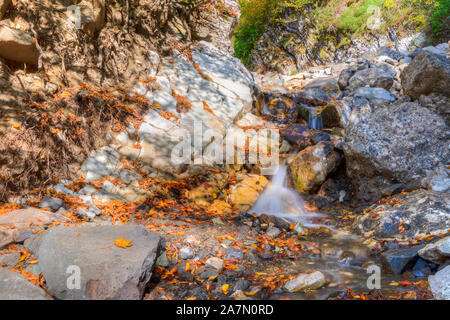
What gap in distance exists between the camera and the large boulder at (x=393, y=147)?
552 cm

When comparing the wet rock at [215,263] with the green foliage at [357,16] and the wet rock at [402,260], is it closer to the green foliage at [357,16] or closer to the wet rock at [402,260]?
the wet rock at [402,260]

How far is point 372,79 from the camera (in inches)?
389

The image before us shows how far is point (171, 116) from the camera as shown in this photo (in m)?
6.99

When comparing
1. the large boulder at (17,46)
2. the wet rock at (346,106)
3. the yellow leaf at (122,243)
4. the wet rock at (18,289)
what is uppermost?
the large boulder at (17,46)

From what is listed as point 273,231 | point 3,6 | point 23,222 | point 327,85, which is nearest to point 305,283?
point 273,231

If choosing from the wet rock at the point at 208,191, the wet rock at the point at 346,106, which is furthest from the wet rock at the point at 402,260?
the wet rock at the point at 346,106

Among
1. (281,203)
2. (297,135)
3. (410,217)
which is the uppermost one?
(297,135)

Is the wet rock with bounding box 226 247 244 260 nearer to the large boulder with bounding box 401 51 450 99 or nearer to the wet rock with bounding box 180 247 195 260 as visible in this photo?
the wet rock with bounding box 180 247 195 260

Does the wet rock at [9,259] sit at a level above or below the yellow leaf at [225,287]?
above

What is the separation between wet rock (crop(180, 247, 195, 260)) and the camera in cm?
370

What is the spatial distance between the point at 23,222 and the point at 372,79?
10943mm

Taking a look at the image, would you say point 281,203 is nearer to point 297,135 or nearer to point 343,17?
point 297,135

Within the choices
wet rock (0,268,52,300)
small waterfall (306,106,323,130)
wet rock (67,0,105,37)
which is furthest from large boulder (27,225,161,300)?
small waterfall (306,106,323,130)

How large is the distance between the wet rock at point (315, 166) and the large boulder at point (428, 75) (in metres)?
2.22
